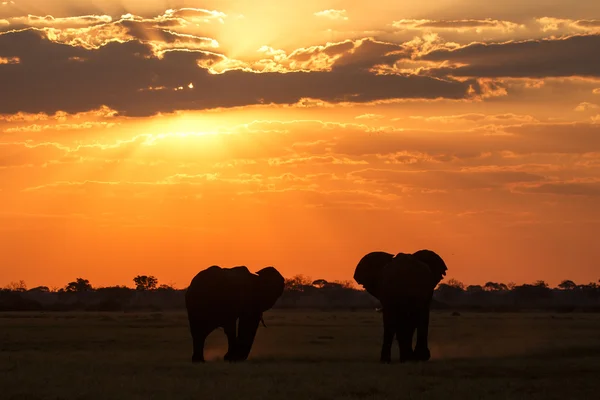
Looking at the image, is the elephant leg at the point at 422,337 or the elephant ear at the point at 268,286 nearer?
the elephant leg at the point at 422,337

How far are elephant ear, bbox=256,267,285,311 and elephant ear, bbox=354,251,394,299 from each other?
11.8 feet

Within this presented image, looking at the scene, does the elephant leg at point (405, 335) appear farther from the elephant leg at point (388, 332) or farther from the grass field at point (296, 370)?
the grass field at point (296, 370)

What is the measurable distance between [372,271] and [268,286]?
15.5 feet

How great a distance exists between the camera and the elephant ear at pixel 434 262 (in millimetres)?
46719

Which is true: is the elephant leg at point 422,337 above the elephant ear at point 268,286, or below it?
below

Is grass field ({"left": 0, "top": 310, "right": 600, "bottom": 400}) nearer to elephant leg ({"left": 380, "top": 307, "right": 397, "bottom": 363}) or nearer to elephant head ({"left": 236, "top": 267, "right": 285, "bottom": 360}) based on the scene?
elephant head ({"left": 236, "top": 267, "right": 285, "bottom": 360})

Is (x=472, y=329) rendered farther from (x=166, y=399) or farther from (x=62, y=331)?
(x=166, y=399)

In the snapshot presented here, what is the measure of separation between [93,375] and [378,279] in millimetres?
16908

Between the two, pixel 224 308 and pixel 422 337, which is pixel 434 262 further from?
pixel 224 308

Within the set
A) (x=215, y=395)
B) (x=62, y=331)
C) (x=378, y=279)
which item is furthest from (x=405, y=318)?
(x=62, y=331)

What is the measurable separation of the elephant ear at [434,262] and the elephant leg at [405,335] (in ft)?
12.1

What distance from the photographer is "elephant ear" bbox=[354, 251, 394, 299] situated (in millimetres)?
47719

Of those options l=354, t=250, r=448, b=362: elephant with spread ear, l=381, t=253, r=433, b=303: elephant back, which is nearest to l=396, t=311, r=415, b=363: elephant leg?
l=354, t=250, r=448, b=362: elephant with spread ear

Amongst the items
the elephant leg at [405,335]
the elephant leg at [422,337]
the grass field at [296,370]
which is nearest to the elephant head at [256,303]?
the grass field at [296,370]
